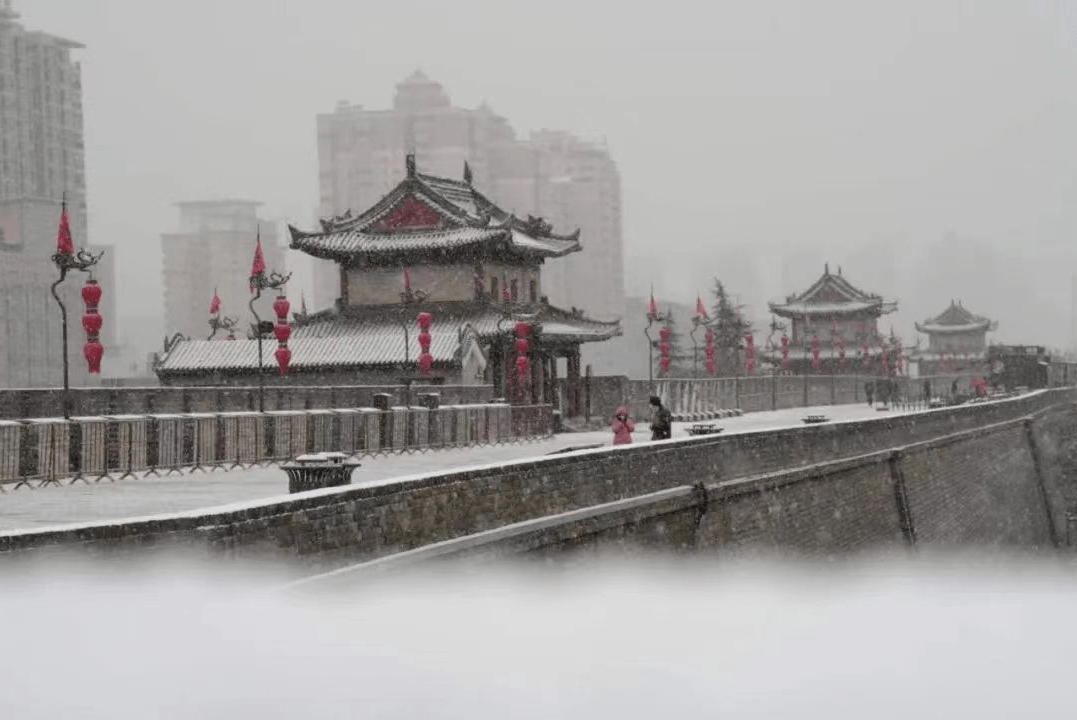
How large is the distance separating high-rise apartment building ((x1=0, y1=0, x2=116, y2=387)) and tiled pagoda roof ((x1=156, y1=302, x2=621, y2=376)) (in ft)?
81.4

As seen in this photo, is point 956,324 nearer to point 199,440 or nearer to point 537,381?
point 537,381

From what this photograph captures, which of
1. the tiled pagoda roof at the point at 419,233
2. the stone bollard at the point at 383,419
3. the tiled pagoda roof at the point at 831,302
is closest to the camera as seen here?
the stone bollard at the point at 383,419

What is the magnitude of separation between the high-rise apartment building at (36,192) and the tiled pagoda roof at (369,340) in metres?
24.8

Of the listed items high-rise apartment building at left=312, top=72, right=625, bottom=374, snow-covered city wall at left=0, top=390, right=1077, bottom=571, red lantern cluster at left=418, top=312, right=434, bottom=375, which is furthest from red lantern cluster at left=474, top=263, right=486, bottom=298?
high-rise apartment building at left=312, top=72, right=625, bottom=374

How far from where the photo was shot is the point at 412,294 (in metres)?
43.9

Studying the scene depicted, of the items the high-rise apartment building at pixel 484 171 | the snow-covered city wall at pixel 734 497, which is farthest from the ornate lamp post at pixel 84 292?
the high-rise apartment building at pixel 484 171

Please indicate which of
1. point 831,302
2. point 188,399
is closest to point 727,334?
point 831,302

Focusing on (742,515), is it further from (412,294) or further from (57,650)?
(412,294)

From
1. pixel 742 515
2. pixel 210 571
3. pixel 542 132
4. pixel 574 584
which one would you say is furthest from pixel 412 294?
pixel 542 132

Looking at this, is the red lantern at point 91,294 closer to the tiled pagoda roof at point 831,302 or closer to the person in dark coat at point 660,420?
Result: the person in dark coat at point 660,420

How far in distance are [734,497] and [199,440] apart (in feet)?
26.1

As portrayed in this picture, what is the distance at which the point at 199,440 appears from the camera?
21.7 m

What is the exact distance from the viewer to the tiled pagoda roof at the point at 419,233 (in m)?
43.9

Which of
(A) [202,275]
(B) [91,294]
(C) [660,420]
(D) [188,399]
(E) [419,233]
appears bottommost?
(C) [660,420]
